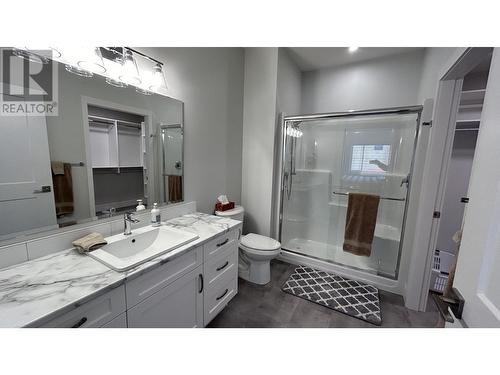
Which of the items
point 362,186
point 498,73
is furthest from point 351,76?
point 498,73

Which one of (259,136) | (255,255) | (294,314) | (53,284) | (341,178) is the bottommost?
(294,314)

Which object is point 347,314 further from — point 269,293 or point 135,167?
point 135,167

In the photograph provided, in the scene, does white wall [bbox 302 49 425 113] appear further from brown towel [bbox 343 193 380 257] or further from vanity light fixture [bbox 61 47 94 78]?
vanity light fixture [bbox 61 47 94 78]

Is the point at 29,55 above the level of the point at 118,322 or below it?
above

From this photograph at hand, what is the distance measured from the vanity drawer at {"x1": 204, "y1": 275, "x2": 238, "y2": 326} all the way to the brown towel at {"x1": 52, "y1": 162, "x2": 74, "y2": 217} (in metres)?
0.99

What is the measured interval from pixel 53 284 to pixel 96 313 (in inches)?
8.5

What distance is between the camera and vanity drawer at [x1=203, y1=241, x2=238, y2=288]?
52.8 inches

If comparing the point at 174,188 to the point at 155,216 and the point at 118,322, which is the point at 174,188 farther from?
the point at 118,322

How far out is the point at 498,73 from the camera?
488 millimetres

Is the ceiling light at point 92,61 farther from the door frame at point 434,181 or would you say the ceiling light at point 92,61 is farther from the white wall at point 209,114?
the door frame at point 434,181

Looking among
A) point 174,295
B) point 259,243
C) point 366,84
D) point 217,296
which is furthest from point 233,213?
point 366,84

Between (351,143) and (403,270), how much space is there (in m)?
1.53

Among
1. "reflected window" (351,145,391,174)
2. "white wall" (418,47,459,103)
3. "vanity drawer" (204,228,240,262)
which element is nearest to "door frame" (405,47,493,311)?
"white wall" (418,47,459,103)

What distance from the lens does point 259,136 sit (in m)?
2.43
